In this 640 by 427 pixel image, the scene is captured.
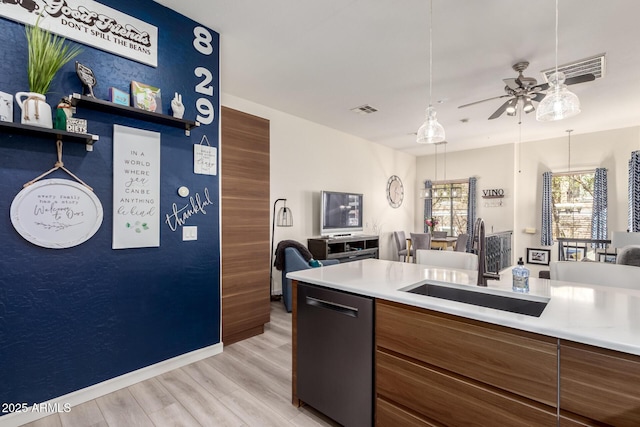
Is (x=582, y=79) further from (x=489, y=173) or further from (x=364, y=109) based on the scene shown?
(x=489, y=173)

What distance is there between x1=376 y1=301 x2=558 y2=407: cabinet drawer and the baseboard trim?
179 centimetres

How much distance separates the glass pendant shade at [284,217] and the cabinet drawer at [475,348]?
10.8ft

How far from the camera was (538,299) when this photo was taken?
1.37 meters

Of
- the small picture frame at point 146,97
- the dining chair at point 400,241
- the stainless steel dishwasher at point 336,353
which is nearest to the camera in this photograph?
the stainless steel dishwasher at point 336,353

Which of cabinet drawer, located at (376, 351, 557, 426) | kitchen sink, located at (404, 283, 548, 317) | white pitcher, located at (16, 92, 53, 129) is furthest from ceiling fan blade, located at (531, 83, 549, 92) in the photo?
white pitcher, located at (16, 92, 53, 129)

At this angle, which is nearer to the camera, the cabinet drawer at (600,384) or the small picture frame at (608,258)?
the cabinet drawer at (600,384)

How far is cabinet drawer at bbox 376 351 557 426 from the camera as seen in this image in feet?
3.60

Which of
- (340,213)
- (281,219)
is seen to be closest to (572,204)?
(340,213)

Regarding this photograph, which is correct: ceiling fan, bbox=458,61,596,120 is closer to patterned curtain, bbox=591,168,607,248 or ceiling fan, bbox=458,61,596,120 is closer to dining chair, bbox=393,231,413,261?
patterned curtain, bbox=591,168,607,248

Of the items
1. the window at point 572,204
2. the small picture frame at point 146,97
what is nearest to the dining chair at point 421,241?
the window at point 572,204

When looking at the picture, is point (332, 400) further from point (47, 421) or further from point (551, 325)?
point (47, 421)

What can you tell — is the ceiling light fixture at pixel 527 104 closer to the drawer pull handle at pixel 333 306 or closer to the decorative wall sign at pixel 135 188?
the drawer pull handle at pixel 333 306

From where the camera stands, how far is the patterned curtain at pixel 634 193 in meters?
5.18

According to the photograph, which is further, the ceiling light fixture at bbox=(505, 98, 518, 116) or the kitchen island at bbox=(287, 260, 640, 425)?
the ceiling light fixture at bbox=(505, 98, 518, 116)
